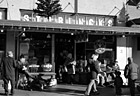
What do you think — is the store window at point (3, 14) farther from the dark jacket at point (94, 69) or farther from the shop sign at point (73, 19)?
the dark jacket at point (94, 69)

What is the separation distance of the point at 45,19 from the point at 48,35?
132cm

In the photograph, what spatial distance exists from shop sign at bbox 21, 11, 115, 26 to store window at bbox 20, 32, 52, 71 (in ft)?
4.10

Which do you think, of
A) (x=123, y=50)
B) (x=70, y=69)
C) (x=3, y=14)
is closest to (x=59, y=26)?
(x=70, y=69)

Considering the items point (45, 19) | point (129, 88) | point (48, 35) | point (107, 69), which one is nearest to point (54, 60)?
point (48, 35)

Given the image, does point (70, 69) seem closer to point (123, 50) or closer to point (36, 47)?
point (36, 47)

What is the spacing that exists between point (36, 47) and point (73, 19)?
3478mm

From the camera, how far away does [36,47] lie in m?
17.3

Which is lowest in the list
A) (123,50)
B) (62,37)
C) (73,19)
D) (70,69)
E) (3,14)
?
(70,69)

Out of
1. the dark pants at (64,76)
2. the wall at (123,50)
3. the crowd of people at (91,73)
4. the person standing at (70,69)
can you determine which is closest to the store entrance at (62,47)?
the dark pants at (64,76)

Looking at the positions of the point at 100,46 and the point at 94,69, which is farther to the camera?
the point at 100,46

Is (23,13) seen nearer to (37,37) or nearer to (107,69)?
(37,37)

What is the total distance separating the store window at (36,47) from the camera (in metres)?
16.9

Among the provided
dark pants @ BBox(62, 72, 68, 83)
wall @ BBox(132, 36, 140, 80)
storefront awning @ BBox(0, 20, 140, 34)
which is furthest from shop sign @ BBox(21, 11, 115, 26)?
dark pants @ BBox(62, 72, 68, 83)

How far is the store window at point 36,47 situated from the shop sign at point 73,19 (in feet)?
4.10
